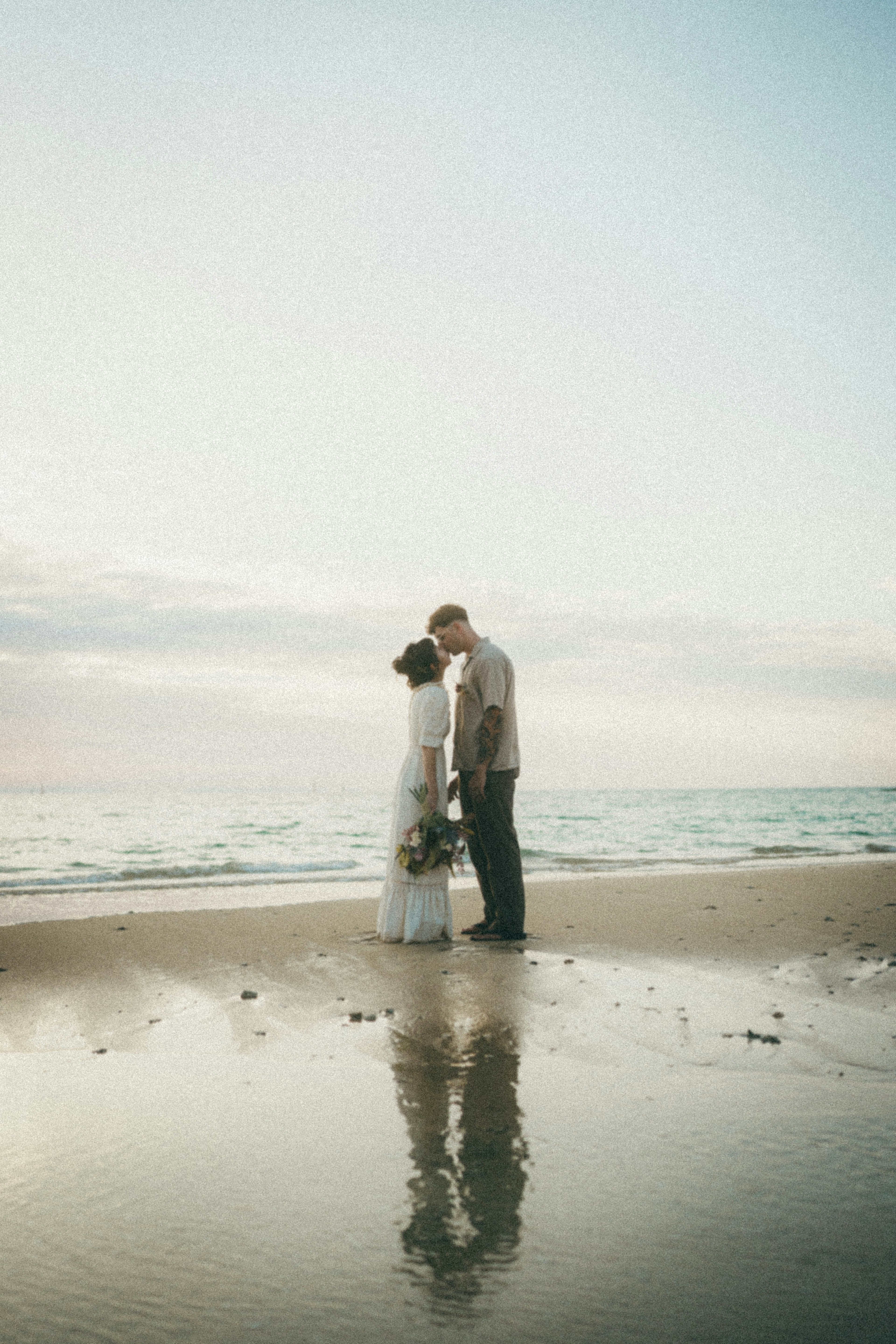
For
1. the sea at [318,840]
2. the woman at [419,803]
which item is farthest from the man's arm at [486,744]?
the sea at [318,840]

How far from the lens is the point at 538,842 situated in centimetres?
2130

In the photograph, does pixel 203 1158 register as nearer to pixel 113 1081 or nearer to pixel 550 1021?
pixel 113 1081

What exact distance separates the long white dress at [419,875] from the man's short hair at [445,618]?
19.1 inches

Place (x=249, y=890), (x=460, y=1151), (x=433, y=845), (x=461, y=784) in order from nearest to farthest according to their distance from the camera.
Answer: (x=460, y=1151)
(x=433, y=845)
(x=461, y=784)
(x=249, y=890)

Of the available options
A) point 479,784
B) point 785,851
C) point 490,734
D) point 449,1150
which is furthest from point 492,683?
point 785,851

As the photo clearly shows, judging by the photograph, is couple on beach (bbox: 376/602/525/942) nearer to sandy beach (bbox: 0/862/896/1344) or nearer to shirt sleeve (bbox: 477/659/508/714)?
shirt sleeve (bbox: 477/659/508/714)

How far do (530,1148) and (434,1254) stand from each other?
0.65 m

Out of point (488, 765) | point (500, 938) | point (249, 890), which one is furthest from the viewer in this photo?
point (249, 890)

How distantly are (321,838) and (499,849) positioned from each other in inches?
605

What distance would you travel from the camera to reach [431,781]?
20.5 feet

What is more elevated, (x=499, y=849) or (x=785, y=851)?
(x=499, y=849)

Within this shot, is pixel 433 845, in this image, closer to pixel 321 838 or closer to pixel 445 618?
pixel 445 618

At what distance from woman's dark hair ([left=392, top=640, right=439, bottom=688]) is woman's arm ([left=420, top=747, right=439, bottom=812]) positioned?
1.49ft

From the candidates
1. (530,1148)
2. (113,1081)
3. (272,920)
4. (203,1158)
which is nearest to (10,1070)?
(113,1081)
